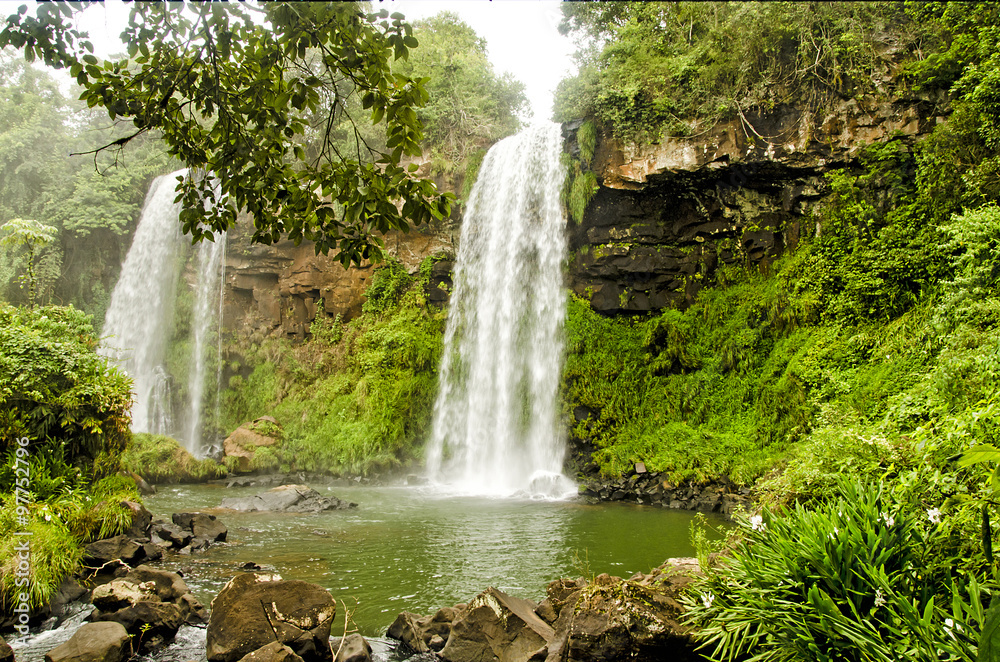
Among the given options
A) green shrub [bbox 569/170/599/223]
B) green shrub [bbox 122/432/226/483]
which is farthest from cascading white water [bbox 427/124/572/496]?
green shrub [bbox 122/432/226/483]

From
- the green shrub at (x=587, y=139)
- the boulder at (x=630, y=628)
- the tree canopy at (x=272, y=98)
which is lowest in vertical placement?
the boulder at (x=630, y=628)

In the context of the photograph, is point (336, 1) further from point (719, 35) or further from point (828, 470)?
point (719, 35)

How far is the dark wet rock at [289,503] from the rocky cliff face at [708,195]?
8.49 meters

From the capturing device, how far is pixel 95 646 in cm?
441

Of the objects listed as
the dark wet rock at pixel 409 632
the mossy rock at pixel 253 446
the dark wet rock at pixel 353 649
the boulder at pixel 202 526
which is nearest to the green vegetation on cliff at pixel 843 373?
the dark wet rock at pixel 409 632

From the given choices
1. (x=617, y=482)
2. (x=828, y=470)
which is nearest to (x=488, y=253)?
(x=617, y=482)

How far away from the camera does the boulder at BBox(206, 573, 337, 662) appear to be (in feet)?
14.7

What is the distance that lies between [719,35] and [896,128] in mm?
4795

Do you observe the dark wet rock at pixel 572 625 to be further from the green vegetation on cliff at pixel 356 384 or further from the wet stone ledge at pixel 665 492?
the green vegetation on cliff at pixel 356 384

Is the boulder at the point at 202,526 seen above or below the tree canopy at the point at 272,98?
below

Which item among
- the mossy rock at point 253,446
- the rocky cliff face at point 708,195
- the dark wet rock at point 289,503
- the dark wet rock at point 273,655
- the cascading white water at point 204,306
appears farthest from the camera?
the cascading white water at point 204,306

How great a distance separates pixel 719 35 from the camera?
14078 millimetres

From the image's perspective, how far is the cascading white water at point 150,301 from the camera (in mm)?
19406

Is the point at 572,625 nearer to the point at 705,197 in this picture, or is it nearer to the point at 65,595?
the point at 65,595
